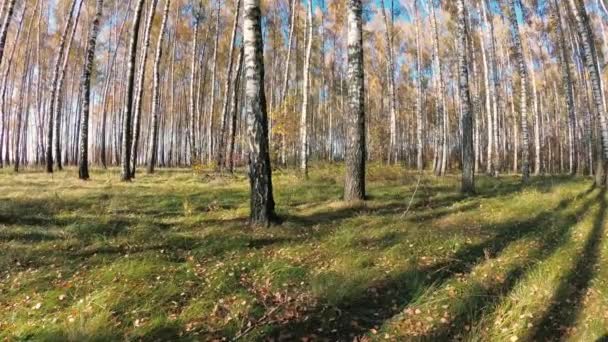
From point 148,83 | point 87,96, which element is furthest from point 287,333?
point 148,83

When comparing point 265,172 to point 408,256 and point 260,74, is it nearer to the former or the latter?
point 260,74

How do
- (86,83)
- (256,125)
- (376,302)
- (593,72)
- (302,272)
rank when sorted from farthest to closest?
1. (86,83)
2. (593,72)
3. (256,125)
4. (302,272)
5. (376,302)

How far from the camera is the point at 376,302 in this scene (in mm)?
5301

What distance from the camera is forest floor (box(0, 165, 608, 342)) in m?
4.66

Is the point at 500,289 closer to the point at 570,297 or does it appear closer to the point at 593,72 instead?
the point at 570,297

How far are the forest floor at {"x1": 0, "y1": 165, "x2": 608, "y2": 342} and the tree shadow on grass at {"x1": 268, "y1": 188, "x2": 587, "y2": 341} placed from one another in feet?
0.07

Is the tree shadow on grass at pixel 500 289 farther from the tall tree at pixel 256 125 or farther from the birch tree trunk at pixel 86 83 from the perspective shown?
the birch tree trunk at pixel 86 83

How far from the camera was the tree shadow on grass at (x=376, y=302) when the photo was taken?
182 inches

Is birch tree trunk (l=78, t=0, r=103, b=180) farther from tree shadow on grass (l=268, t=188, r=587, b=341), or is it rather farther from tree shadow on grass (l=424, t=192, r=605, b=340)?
tree shadow on grass (l=424, t=192, r=605, b=340)

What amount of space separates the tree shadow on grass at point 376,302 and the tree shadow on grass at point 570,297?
605 millimetres

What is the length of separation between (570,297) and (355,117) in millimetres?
Result: 5687

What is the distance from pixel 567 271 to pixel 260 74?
18.9ft

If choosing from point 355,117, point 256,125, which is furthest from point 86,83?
point 355,117

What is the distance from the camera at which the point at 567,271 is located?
6.20 meters
